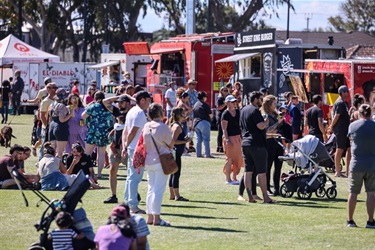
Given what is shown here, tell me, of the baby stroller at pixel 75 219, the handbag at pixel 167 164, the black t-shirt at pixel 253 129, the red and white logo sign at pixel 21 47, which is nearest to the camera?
the baby stroller at pixel 75 219

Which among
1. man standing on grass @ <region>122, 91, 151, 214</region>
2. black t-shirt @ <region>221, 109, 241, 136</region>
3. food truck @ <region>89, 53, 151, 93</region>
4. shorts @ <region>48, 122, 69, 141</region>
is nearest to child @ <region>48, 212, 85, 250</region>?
man standing on grass @ <region>122, 91, 151, 214</region>

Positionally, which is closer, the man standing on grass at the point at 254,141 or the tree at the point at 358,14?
the man standing on grass at the point at 254,141

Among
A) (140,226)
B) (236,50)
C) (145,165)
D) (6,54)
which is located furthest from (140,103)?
(6,54)

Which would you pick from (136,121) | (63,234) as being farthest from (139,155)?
(63,234)

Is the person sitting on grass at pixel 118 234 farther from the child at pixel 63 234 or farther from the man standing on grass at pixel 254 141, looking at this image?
the man standing on grass at pixel 254 141

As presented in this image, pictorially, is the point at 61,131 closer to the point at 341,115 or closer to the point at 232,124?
the point at 232,124

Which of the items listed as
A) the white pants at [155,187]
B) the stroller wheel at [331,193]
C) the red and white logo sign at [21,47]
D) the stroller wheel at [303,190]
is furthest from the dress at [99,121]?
the red and white logo sign at [21,47]

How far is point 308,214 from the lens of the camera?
550 inches

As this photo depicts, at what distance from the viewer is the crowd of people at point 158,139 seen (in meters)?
12.4

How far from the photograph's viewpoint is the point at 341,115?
62.6 feet

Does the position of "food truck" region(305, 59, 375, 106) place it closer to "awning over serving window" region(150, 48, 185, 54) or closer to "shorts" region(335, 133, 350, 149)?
"shorts" region(335, 133, 350, 149)

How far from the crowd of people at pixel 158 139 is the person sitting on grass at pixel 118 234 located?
19 millimetres

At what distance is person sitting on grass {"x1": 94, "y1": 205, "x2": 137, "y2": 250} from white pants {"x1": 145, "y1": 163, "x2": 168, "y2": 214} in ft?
10.7

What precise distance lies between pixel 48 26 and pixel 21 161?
182 feet
